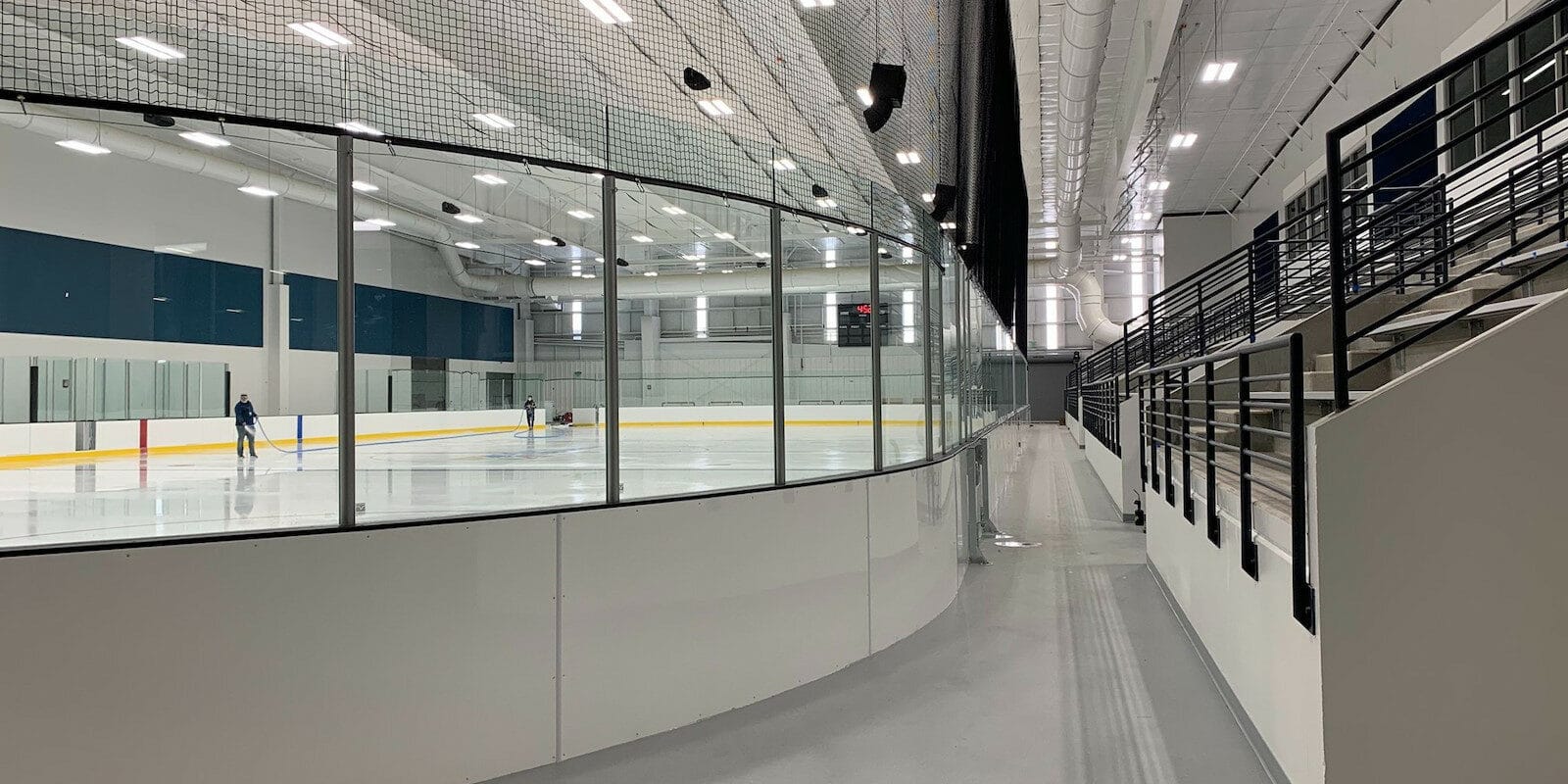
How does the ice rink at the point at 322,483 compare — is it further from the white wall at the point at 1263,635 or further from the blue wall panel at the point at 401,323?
the white wall at the point at 1263,635

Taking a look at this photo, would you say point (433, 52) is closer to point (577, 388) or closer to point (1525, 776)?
point (577, 388)

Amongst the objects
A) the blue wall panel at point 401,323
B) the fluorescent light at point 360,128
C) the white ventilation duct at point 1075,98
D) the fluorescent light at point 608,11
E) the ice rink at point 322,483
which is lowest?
the ice rink at point 322,483

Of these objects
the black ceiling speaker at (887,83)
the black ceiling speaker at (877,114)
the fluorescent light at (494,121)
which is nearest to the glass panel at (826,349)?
the black ceiling speaker at (877,114)

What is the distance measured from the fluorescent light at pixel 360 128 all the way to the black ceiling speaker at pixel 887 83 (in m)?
2.50

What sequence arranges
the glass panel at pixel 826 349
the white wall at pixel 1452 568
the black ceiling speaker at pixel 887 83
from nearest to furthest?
the white wall at pixel 1452 568, the glass panel at pixel 826 349, the black ceiling speaker at pixel 887 83

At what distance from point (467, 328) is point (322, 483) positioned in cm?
77

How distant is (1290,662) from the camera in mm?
2615


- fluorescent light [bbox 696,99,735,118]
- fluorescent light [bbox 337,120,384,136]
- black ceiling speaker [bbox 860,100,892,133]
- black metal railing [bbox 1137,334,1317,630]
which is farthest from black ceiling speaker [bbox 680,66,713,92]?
Answer: black metal railing [bbox 1137,334,1317,630]

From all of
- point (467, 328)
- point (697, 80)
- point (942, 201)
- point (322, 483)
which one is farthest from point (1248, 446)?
point (942, 201)

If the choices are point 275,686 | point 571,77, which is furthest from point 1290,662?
point 571,77

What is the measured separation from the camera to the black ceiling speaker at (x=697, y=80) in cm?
510

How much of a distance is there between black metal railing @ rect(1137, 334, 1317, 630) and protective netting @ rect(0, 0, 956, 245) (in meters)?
1.96

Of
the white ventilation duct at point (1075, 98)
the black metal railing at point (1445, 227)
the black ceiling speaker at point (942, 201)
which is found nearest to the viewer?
the black metal railing at point (1445, 227)

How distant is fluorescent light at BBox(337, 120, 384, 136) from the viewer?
3.10 meters
